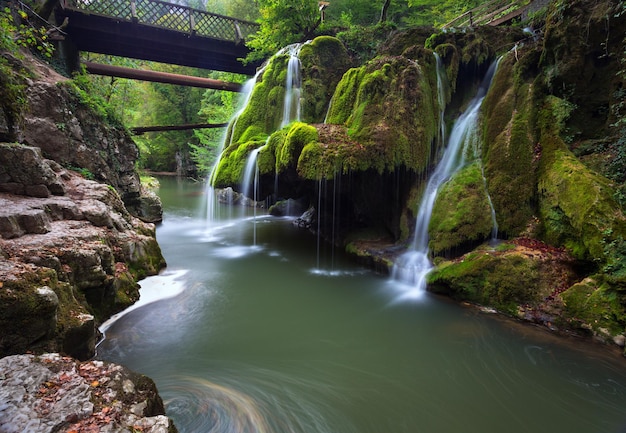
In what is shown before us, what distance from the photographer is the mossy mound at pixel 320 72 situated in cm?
1158

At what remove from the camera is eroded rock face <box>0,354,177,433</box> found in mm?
2289

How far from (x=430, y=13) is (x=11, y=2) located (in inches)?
756

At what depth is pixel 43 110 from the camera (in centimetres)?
920

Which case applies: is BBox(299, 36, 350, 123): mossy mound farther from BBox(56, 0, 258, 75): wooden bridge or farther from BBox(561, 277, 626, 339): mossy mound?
BBox(561, 277, 626, 339): mossy mound

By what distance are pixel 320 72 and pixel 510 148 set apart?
715 cm

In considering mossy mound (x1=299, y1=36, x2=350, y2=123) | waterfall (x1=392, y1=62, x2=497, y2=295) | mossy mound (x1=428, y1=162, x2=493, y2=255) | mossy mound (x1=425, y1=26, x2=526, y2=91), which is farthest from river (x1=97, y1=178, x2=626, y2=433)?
mossy mound (x1=425, y1=26, x2=526, y2=91)

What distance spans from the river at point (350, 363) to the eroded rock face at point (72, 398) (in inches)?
38.4

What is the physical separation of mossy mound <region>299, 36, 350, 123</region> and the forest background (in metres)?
1.35

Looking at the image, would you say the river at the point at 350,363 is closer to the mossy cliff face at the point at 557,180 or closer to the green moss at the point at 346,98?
the mossy cliff face at the point at 557,180

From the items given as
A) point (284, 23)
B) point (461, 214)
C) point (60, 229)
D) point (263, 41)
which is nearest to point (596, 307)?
point (461, 214)

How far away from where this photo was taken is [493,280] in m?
6.33

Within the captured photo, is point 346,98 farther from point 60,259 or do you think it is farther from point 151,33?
point 151,33

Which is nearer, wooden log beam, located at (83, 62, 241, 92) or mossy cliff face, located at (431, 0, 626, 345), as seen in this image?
mossy cliff face, located at (431, 0, 626, 345)

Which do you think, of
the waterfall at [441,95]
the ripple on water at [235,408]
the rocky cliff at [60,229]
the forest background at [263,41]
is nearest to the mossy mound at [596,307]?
the ripple on water at [235,408]
